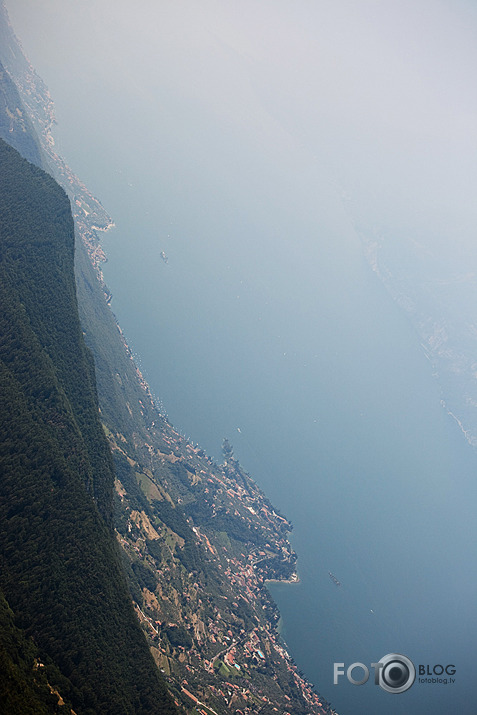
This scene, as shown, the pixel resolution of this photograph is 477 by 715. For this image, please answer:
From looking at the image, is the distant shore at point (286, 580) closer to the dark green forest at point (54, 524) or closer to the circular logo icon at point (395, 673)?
the circular logo icon at point (395, 673)

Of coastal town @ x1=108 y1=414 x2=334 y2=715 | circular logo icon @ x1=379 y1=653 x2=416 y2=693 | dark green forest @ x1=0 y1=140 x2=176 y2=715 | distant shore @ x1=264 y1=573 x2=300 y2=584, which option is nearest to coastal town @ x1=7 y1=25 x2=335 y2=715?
coastal town @ x1=108 y1=414 x2=334 y2=715

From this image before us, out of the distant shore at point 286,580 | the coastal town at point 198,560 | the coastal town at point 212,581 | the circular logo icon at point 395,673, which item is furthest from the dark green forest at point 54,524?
the distant shore at point 286,580

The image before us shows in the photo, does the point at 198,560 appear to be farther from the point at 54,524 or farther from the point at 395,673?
the point at 54,524

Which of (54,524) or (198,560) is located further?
(198,560)

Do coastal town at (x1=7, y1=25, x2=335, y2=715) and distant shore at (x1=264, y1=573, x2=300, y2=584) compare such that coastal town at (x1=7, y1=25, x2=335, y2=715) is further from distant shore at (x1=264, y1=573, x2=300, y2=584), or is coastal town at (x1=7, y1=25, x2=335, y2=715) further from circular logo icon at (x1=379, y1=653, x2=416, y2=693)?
circular logo icon at (x1=379, y1=653, x2=416, y2=693)

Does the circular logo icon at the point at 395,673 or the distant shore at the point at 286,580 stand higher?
the circular logo icon at the point at 395,673

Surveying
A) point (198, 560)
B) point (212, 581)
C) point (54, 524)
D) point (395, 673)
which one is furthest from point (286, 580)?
point (54, 524)
